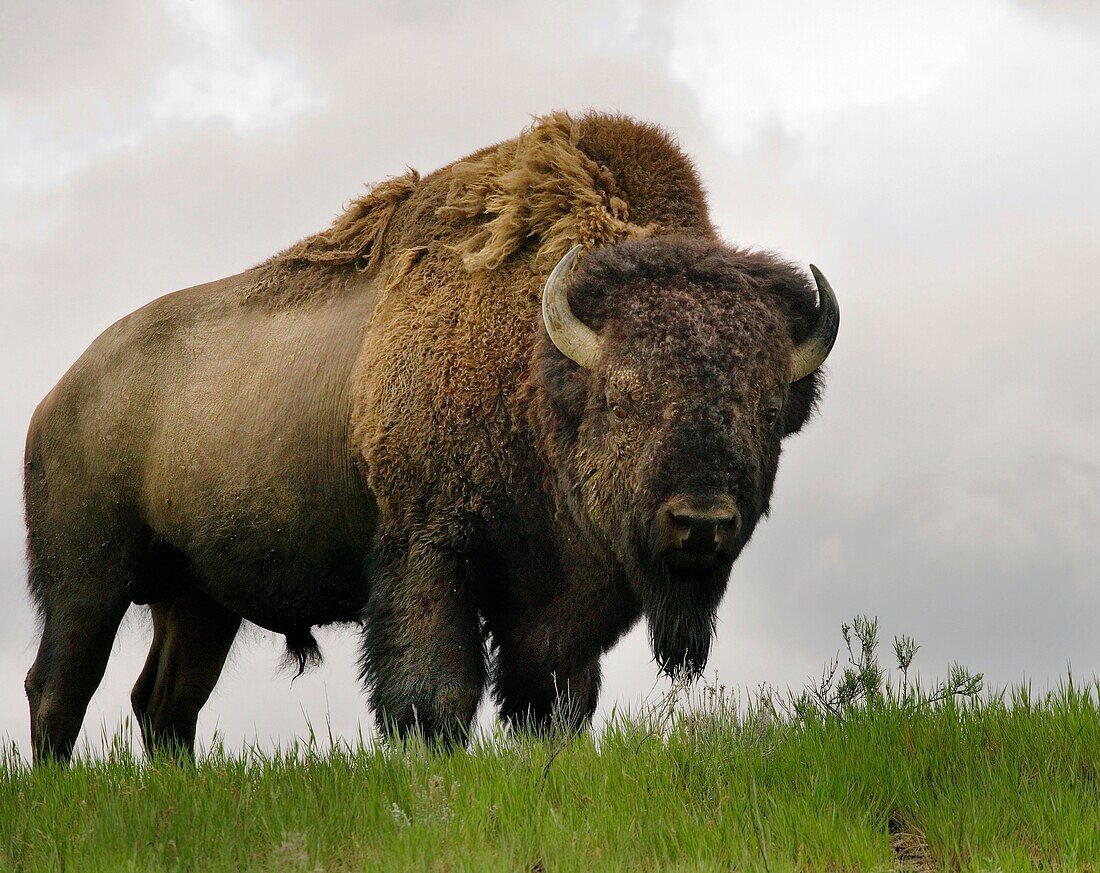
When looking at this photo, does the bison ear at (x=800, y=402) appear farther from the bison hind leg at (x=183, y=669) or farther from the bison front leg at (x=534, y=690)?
the bison hind leg at (x=183, y=669)

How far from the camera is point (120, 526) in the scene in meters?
7.83

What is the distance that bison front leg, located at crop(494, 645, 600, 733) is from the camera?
644 centimetres

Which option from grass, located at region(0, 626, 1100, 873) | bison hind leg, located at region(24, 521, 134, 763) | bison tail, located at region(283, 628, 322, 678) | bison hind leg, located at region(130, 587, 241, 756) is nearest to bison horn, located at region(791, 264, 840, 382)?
grass, located at region(0, 626, 1100, 873)

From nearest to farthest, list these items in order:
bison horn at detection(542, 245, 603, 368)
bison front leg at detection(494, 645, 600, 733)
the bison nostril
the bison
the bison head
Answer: the bison nostril → the bison head → the bison → bison horn at detection(542, 245, 603, 368) → bison front leg at detection(494, 645, 600, 733)

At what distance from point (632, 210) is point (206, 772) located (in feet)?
10.7

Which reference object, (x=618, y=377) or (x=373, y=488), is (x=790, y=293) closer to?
(x=618, y=377)

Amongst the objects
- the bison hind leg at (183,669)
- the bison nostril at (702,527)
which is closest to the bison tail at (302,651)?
the bison hind leg at (183,669)

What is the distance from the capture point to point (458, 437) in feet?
20.5

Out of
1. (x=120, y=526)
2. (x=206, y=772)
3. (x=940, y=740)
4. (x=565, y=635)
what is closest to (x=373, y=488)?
(x=565, y=635)

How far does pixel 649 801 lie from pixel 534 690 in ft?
5.80

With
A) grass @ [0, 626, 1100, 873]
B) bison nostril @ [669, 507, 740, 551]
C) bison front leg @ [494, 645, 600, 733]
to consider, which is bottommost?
grass @ [0, 626, 1100, 873]

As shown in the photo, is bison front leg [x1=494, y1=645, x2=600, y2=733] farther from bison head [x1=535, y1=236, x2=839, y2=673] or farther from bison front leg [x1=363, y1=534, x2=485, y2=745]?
bison head [x1=535, y1=236, x2=839, y2=673]

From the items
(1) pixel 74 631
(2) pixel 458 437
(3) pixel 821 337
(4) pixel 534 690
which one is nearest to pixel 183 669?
(1) pixel 74 631

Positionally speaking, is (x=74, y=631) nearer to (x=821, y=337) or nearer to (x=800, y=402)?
(x=800, y=402)
